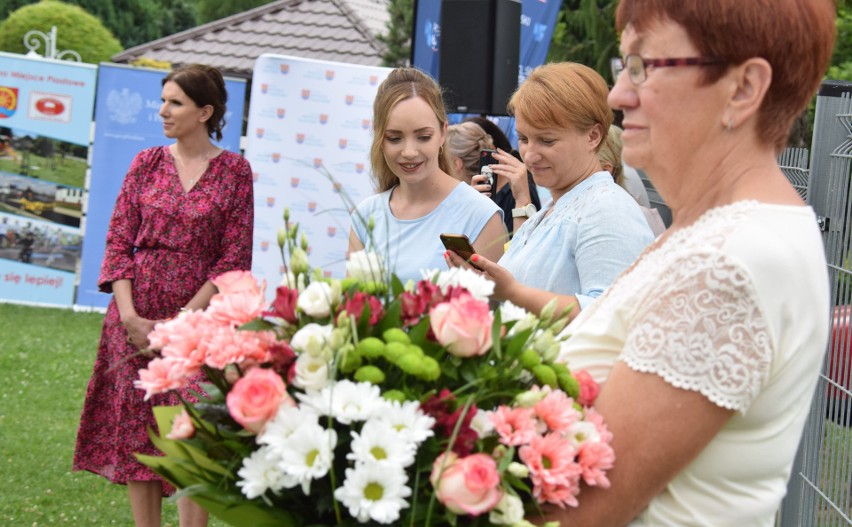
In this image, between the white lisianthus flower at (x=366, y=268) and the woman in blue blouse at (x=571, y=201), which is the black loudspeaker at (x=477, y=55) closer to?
the woman in blue blouse at (x=571, y=201)

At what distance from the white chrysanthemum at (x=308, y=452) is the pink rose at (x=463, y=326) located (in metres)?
0.22

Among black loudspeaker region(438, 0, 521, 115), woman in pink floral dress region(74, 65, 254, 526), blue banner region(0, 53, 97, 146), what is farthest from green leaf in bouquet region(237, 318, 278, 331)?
blue banner region(0, 53, 97, 146)

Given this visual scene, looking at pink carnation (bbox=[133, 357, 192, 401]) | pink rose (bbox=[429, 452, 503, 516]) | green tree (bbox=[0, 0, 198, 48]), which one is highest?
green tree (bbox=[0, 0, 198, 48])

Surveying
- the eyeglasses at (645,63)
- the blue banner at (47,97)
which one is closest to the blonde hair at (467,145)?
the eyeglasses at (645,63)

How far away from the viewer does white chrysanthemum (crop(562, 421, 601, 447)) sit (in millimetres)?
1604

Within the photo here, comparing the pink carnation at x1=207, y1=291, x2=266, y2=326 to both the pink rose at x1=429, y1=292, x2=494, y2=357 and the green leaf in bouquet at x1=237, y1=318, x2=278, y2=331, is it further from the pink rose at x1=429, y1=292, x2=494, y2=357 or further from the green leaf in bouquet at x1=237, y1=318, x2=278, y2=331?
the pink rose at x1=429, y1=292, x2=494, y2=357

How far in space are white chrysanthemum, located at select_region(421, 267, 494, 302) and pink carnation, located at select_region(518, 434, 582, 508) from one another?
27 cm

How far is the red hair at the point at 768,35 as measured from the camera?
1653mm

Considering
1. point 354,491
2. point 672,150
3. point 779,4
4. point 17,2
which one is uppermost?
point 17,2

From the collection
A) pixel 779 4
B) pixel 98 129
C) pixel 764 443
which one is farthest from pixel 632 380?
pixel 98 129

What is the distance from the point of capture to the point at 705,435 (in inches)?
63.2

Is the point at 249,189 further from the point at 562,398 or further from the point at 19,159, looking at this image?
the point at 19,159

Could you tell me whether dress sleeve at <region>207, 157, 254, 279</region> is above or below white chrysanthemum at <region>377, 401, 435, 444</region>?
above

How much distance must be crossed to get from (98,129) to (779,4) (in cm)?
1115
